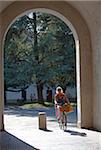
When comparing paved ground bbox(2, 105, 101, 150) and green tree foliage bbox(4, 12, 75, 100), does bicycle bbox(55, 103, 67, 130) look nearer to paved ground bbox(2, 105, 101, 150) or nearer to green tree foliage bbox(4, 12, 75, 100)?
paved ground bbox(2, 105, 101, 150)

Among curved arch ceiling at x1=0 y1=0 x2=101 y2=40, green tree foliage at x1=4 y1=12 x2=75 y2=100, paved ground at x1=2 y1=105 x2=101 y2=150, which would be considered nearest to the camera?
paved ground at x1=2 y1=105 x2=101 y2=150

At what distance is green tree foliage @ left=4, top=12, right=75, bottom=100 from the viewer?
28.3 meters

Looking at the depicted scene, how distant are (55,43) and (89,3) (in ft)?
52.1

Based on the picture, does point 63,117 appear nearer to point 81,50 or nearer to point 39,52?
point 81,50

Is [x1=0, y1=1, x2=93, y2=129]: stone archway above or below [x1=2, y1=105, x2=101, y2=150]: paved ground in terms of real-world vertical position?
above

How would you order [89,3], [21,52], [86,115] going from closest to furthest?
[89,3] → [86,115] → [21,52]

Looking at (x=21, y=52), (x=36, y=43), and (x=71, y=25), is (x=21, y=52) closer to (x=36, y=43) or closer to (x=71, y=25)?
(x=36, y=43)

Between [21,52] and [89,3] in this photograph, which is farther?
[21,52]

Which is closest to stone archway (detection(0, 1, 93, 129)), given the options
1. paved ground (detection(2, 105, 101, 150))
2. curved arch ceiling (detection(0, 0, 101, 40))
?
curved arch ceiling (detection(0, 0, 101, 40))

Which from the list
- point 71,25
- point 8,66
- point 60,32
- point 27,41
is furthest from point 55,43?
point 71,25

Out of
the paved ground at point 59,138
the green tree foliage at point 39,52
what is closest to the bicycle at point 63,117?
the paved ground at point 59,138

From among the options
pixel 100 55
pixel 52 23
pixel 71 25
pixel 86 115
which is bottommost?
pixel 86 115

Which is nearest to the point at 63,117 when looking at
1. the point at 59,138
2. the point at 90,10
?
the point at 59,138

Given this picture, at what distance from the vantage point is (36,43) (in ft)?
96.9
